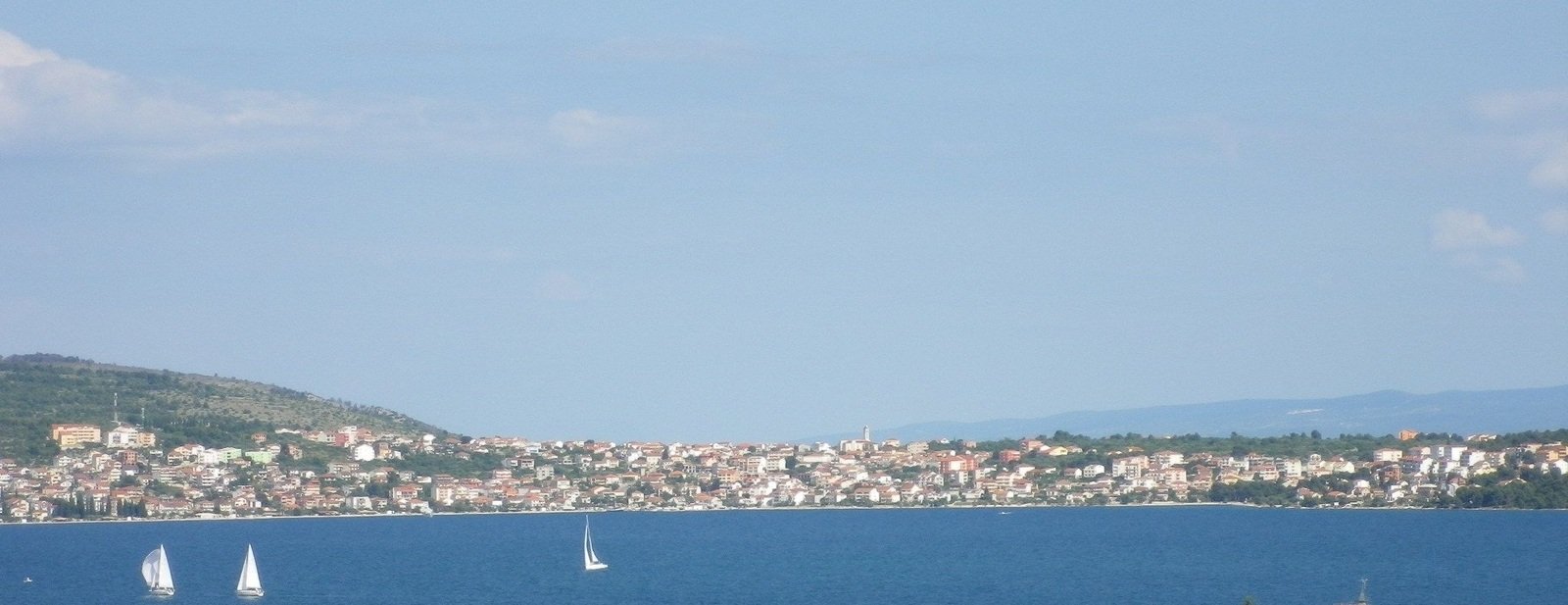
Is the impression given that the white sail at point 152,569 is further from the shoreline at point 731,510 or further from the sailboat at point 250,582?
the shoreline at point 731,510

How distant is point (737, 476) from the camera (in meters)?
123

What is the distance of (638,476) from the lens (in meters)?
122

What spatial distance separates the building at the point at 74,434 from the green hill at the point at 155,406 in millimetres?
581

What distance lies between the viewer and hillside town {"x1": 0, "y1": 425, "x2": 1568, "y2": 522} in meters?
101

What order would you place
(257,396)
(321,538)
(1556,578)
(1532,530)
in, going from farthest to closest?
1. (257,396)
2. (321,538)
3. (1532,530)
4. (1556,578)

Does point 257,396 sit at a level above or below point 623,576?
above

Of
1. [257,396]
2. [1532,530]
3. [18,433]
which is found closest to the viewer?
[1532,530]

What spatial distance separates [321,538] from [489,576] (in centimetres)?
2838

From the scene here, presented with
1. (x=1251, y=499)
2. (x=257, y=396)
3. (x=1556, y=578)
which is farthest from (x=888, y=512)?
(x=1556, y=578)

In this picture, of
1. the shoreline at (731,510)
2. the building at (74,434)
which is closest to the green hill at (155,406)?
the building at (74,434)

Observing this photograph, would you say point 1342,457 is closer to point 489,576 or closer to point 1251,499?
point 1251,499

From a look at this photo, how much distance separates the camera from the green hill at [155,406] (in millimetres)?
112500

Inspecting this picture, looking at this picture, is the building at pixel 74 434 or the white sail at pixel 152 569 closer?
the white sail at pixel 152 569

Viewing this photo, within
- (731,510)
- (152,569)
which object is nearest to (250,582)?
(152,569)
